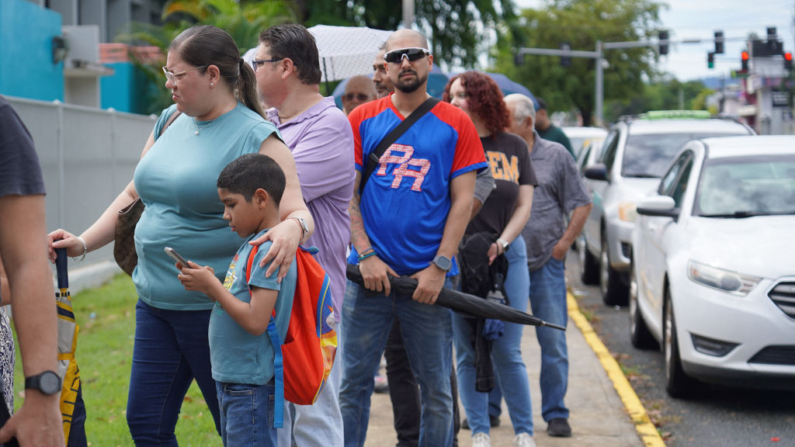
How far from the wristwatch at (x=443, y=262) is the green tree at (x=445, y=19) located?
741 inches

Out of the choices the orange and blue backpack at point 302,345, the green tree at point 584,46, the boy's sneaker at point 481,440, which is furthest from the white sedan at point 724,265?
the green tree at point 584,46

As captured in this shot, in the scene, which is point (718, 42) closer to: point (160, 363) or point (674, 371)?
point (674, 371)

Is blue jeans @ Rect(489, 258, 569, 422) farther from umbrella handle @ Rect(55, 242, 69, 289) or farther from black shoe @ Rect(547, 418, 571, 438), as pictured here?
umbrella handle @ Rect(55, 242, 69, 289)

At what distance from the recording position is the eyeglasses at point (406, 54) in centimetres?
408

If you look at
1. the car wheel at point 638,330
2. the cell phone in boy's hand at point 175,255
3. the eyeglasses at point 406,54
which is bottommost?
the car wheel at point 638,330

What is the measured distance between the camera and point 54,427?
2.16 metres

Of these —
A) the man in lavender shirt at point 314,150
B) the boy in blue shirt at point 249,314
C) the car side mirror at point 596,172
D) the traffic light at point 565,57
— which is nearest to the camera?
the boy in blue shirt at point 249,314

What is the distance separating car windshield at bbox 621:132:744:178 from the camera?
10531 millimetres

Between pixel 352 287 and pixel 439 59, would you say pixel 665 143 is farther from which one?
pixel 439 59

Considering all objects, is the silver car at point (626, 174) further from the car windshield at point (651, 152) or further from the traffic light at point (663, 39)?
the traffic light at point (663, 39)

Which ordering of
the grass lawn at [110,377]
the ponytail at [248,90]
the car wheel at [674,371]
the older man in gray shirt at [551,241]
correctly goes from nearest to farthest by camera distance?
the ponytail at [248,90]
the grass lawn at [110,377]
the older man in gray shirt at [551,241]
the car wheel at [674,371]

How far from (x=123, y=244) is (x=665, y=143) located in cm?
825

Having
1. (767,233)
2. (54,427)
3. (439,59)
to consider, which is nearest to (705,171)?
(767,233)

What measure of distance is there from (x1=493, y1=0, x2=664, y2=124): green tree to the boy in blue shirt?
59.6 metres
